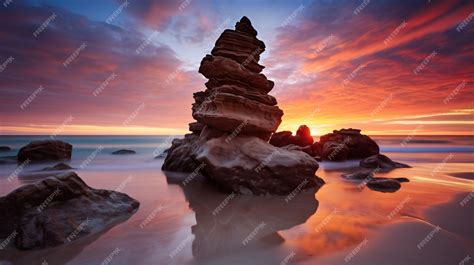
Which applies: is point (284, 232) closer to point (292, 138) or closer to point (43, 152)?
point (43, 152)

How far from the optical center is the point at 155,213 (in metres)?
6.55

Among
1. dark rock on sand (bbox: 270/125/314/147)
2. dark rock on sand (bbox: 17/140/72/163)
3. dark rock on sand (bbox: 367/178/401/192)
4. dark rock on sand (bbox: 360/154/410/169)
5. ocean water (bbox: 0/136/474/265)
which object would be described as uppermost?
dark rock on sand (bbox: 17/140/72/163)

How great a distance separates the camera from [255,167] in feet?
29.0

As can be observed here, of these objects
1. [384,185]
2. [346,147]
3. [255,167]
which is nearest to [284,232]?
[255,167]

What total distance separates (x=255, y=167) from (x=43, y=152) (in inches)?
817

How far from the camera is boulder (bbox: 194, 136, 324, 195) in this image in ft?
28.9

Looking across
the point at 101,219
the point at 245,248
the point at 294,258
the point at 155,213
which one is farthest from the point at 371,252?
the point at 101,219

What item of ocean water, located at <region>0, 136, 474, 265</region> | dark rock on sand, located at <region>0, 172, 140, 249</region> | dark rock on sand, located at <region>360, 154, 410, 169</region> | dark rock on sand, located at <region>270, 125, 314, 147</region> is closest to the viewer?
ocean water, located at <region>0, 136, 474, 265</region>

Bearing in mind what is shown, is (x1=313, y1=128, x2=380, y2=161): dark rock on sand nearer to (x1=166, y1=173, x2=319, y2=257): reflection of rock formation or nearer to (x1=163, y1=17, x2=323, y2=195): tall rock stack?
(x1=163, y1=17, x2=323, y2=195): tall rock stack

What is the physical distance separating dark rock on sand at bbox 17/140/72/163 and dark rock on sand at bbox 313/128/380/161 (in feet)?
78.8

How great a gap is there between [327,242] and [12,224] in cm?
628

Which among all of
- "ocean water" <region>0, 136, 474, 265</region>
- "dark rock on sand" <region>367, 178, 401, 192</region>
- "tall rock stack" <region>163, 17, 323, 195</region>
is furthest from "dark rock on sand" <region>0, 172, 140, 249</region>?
"dark rock on sand" <region>367, 178, 401, 192</region>

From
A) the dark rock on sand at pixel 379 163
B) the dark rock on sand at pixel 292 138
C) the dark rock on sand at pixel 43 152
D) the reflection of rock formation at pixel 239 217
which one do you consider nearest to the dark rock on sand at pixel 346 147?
the dark rock on sand at pixel 292 138

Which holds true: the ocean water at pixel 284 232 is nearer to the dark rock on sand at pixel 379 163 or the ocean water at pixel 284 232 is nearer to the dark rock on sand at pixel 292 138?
the dark rock on sand at pixel 379 163
